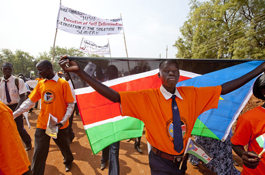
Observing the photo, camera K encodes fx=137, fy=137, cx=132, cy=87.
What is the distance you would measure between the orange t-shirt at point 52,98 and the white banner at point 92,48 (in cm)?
658

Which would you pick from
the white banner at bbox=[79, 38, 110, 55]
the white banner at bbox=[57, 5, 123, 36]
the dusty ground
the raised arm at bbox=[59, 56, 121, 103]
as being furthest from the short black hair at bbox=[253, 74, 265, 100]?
the white banner at bbox=[79, 38, 110, 55]

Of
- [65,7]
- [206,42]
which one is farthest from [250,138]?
[206,42]

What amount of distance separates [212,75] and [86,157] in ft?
11.8

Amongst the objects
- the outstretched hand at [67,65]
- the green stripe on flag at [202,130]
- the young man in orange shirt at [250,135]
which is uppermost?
the outstretched hand at [67,65]

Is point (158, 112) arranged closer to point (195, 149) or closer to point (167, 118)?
point (167, 118)

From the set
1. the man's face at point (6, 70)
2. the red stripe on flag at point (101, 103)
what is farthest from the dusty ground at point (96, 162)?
the man's face at point (6, 70)

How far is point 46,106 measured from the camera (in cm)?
263

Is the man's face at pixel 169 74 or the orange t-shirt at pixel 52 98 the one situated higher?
the man's face at pixel 169 74

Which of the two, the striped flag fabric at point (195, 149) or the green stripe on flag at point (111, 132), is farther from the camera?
the green stripe on flag at point (111, 132)

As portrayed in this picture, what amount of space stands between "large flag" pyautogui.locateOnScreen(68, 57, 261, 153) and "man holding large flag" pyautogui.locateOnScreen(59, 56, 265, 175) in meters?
0.56

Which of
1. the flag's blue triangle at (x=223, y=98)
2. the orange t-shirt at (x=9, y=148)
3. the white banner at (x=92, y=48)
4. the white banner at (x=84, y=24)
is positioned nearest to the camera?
the orange t-shirt at (x=9, y=148)

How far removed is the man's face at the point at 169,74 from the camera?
1509 mm

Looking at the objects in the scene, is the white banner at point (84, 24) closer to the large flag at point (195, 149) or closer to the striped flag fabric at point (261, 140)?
the large flag at point (195, 149)

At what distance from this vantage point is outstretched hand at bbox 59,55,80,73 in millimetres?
1413
